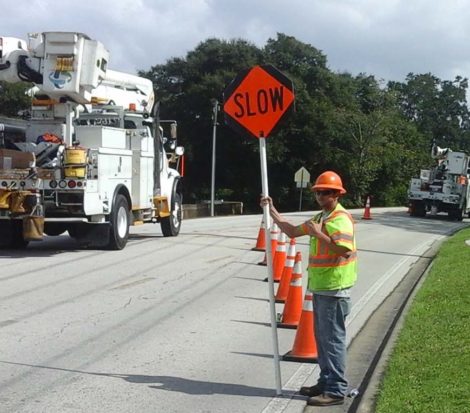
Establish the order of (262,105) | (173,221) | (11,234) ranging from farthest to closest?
(173,221), (11,234), (262,105)

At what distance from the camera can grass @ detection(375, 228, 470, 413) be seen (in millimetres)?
5379

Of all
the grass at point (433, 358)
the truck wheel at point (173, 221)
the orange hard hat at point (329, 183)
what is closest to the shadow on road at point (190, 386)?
the grass at point (433, 358)

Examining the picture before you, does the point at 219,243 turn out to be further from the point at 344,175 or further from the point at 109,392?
the point at 344,175

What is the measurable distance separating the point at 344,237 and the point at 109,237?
9832 mm

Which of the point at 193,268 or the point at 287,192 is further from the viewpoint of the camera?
the point at 287,192

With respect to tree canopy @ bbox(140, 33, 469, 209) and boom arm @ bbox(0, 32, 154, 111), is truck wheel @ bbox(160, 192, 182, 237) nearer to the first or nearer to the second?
boom arm @ bbox(0, 32, 154, 111)

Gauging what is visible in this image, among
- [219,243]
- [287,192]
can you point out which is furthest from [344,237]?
[287,192]

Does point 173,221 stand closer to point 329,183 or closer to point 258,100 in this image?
point 258,100

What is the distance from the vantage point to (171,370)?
6.64 meters

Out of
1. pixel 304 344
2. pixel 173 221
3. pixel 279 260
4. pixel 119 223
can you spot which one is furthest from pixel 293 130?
pixel 304 344

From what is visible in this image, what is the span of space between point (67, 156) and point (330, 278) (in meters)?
8.90

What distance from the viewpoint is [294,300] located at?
336 inches

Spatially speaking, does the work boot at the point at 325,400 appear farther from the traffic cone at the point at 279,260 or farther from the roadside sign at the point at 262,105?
the traffic cone at the point at 279,260

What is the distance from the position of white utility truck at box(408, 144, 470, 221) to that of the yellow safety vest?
30703 mm
